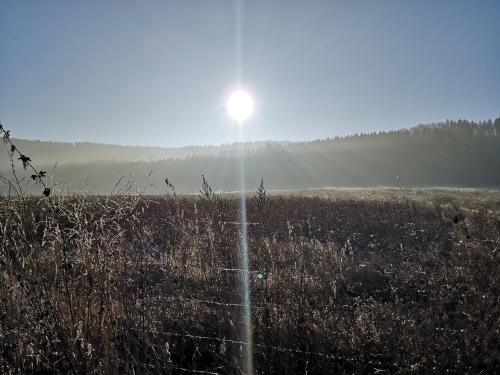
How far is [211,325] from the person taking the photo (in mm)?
3881

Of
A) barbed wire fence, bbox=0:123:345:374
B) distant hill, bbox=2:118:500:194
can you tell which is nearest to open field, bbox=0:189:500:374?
barbed wire fence, bbox=0:123:345:374

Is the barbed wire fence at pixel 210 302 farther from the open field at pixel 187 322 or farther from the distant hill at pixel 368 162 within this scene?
the distant hill at pixel 368 162

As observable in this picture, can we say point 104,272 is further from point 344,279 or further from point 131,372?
point 344,279

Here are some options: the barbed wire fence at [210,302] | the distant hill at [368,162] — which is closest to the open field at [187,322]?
the barbed wire fence at [210,302]

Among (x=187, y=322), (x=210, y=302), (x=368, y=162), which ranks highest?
(x=368, y=162)

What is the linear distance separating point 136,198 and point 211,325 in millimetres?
1567

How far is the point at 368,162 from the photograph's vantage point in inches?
4380

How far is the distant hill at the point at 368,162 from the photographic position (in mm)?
94438

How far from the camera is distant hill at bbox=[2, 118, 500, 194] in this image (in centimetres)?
9444

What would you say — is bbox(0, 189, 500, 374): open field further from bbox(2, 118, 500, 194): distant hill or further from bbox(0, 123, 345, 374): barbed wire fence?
bbox(2, 118, 500, 194): distant hill

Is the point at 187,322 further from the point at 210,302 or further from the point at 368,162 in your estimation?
the point at 368,162

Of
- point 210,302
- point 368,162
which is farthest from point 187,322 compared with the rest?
point 368,162

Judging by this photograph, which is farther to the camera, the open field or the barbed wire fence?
the open field

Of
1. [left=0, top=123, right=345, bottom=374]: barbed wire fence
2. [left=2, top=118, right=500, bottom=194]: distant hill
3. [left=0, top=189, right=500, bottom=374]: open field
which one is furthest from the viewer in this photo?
[left=2, top=118, right=500, bottom=194]: distant hill
